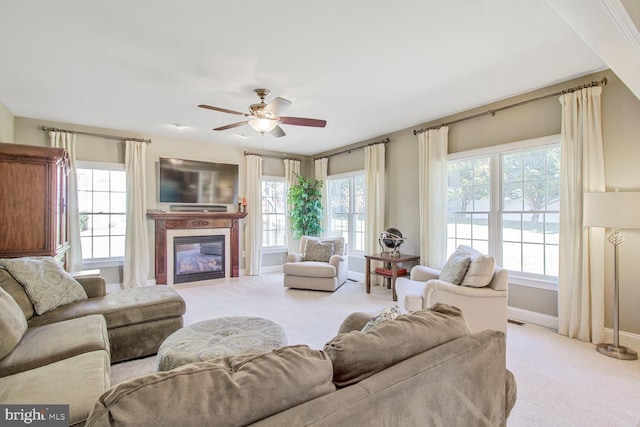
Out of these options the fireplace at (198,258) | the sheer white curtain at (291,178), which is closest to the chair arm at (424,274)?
the sheer white curtain at (291,178)

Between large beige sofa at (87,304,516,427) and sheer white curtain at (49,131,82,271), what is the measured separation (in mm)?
5158

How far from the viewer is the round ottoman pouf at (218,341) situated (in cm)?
192

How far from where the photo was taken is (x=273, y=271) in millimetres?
6906

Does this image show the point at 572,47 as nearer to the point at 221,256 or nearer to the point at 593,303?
the point at 593,303

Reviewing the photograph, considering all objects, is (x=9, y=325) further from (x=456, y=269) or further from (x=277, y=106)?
(x=456, y=269)

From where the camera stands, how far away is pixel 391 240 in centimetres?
499

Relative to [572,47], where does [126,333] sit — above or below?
below

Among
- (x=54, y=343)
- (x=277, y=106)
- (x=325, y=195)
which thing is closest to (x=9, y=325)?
(x=54, y=343)

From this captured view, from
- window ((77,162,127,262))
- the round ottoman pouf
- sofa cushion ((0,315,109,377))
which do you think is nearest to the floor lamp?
the round ottoman pouf

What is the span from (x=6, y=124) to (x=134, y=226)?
81.7 inches

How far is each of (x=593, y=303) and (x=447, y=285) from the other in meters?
1.45

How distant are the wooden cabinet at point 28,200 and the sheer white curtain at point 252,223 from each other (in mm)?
3316

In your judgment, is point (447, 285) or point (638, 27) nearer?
point (638, 27)

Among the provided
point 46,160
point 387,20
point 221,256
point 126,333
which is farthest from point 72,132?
point 387,20
